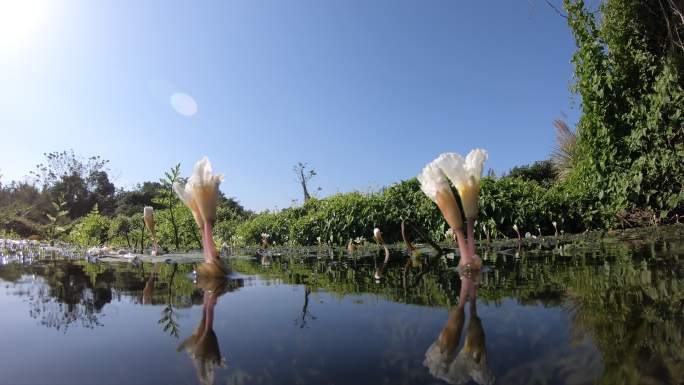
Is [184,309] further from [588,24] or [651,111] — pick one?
[588,24]

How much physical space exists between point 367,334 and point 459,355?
8.2 inches

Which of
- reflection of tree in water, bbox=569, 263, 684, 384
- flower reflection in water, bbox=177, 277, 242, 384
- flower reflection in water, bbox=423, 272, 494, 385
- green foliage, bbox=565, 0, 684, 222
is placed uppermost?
green foliage, bbox=565, 0, 684, 222

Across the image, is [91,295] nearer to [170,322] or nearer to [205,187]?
[205,187]

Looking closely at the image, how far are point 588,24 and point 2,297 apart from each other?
6.76 m

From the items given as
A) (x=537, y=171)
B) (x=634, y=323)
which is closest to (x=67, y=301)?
(x=634, y=323)

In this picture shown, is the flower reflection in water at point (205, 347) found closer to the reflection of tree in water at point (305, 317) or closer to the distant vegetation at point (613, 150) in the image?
the reflection of tree in water at point (305, 317)

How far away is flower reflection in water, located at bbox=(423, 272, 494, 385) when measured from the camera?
48 cm

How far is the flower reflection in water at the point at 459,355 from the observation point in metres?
0.48

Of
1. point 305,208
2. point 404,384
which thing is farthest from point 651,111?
point 305,208

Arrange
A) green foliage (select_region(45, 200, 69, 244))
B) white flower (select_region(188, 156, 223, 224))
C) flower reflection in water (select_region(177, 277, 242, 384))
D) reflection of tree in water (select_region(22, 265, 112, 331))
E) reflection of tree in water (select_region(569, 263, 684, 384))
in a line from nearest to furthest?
reflection of tree in water (select_region(569, 263, 684, 384)), flower reflection in water (select_region(177, 277, 242, 384)), reflection of tree in water (select_region(22, 265, 112, 331)), white flower (select_region(188, 156, 223, 224)), green foliage (select_region(45, 200, 69, 244))

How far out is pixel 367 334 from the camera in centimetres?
72

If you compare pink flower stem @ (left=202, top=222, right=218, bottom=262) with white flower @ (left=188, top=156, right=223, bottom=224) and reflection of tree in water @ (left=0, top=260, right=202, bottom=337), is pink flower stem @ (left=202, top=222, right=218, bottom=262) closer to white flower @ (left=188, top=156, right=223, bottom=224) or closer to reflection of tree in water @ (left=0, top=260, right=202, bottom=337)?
white flower @ (left=188, top=156, right=223, bottom=224)

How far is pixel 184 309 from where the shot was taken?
1.04 m

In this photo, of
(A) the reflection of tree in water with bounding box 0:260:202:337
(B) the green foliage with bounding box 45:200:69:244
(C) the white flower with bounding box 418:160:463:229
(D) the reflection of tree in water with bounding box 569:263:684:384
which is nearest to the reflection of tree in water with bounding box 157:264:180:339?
(A) the reflection of tree in water with bounding box 0:260:202:337
